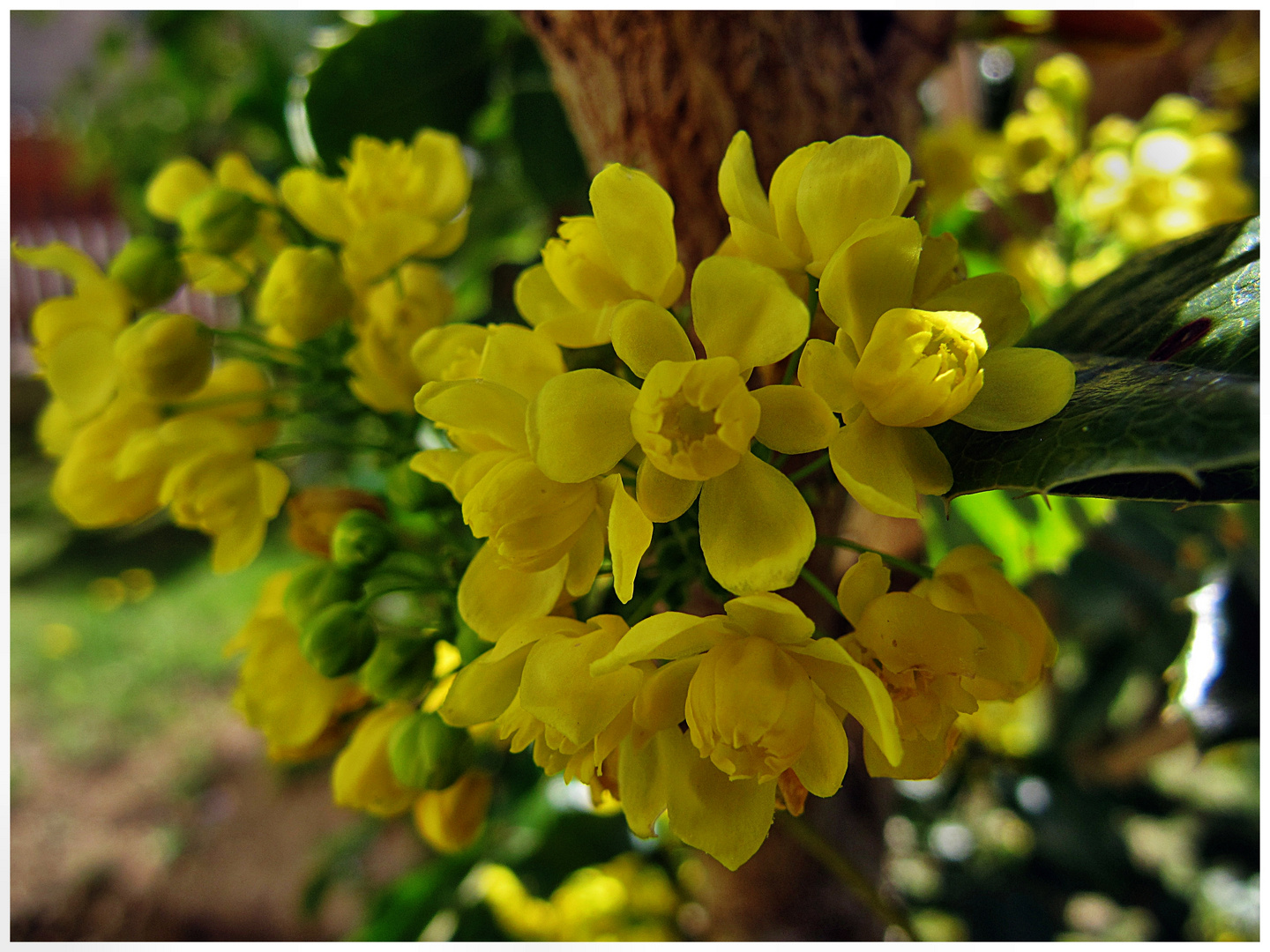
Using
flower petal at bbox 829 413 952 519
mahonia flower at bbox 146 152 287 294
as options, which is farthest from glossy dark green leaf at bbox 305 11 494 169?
flower petal at bbox 829 413 952 519

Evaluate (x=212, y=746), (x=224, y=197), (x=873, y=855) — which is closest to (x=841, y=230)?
(x=224, y=197)

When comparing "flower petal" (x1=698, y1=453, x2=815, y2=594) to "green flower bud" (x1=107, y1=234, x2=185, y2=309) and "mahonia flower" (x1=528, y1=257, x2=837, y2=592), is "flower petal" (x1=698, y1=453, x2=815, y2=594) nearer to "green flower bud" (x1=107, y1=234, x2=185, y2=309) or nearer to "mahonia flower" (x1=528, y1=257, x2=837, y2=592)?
"mahonia flower" (x1=528, y1=257, x2=837, y2=592)

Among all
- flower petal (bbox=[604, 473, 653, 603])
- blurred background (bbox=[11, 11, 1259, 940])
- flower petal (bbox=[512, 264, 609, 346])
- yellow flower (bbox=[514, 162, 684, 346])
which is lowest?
blurred background (bbox=[11, 11, 1259, 940])

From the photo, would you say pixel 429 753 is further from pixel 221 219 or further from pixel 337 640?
pixel 221 219

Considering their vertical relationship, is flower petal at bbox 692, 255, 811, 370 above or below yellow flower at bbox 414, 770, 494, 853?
above

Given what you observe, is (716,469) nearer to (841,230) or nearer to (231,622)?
(841,230)

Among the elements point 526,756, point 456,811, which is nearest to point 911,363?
point 456,811

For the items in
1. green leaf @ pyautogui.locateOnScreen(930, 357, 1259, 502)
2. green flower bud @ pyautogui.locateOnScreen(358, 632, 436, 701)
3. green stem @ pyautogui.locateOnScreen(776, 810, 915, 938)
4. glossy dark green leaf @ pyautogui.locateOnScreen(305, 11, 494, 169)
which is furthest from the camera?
glossy dark green leaf @ pyautogui.locateOnScreen(305, 11, 494, 169)

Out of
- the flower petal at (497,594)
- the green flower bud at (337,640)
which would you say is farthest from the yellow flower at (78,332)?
the flower petal at (497,594)
